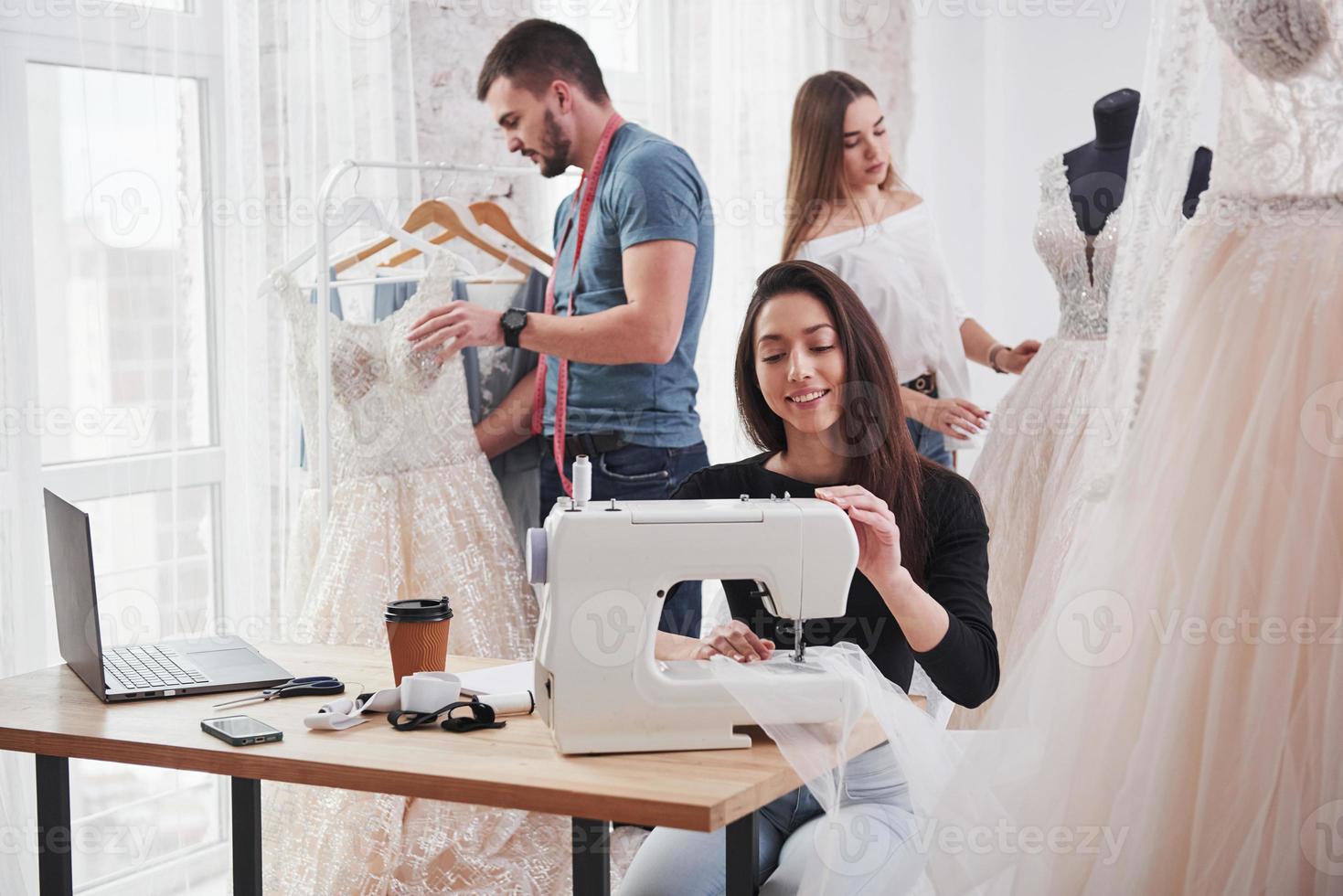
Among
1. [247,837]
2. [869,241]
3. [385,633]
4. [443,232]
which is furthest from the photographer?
[869,241]

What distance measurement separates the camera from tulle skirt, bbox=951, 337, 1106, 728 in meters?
2.52

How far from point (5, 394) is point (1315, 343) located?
2.11 m

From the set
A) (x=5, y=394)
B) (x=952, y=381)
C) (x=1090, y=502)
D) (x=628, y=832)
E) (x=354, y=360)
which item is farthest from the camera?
(x=952, y=381)

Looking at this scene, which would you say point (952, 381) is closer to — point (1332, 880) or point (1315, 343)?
point (1315, 343)

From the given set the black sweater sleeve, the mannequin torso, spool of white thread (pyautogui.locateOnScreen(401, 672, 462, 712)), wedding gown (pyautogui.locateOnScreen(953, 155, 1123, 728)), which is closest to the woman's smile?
the black sweater sleeve

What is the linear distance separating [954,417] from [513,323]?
1.04 m

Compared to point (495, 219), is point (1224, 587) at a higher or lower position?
lower

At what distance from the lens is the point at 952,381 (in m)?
3.09

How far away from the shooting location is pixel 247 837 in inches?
67.8

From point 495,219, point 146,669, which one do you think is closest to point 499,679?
point 146,669

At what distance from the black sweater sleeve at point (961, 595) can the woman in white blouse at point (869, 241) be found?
45.4 inches

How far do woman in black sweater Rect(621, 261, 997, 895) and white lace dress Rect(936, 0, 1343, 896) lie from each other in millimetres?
145

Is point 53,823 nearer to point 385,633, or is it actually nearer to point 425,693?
point 425,693

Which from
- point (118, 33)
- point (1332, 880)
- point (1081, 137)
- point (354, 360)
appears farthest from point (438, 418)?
point (1081, 137)
